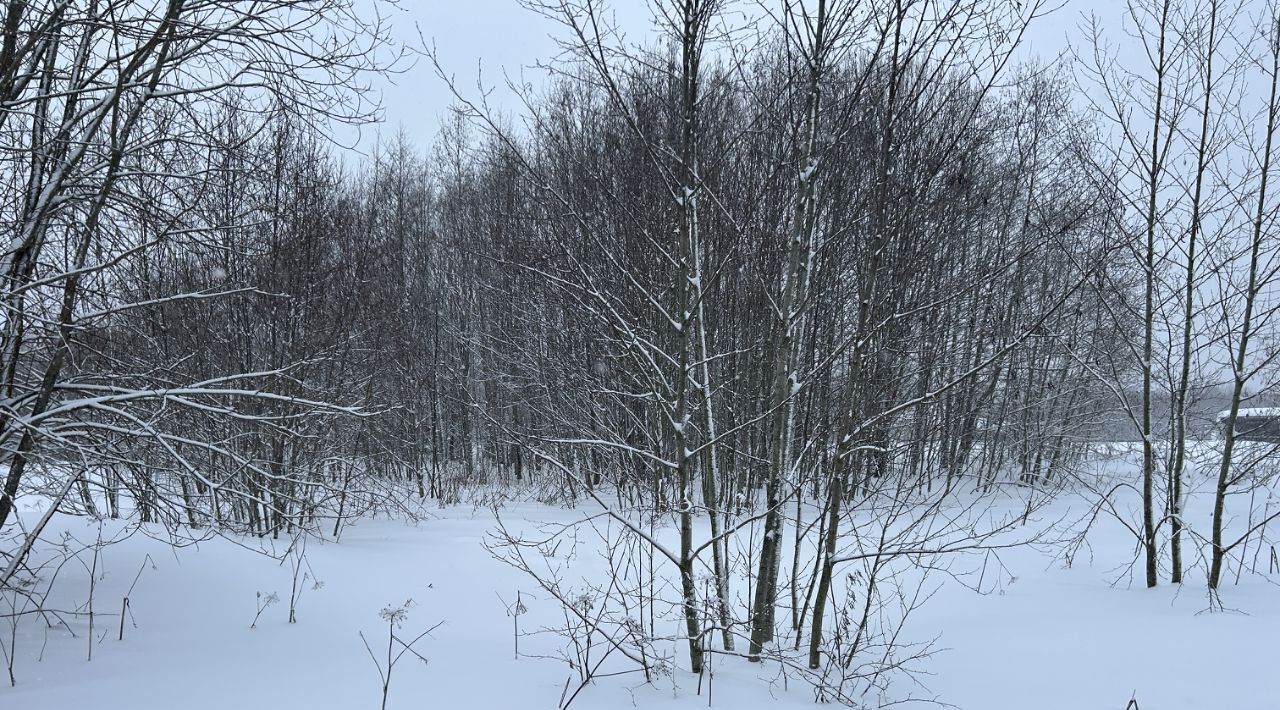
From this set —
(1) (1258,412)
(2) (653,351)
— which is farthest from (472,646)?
(1) (1258,412)

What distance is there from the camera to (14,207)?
13.6 feet

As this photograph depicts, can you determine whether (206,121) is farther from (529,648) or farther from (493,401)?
(493,401)

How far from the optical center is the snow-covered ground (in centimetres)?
390

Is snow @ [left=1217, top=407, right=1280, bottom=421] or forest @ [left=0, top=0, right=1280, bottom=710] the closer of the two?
forest @ [left=0, top=0, right=1280, bottom=710]

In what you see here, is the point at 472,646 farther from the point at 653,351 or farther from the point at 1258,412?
the point at 1258,412

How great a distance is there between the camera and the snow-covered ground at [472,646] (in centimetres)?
390

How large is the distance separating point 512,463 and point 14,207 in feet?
50.0

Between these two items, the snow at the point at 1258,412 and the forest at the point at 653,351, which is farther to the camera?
the snow at the point at 1258,412

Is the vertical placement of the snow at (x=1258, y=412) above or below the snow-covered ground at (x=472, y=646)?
above

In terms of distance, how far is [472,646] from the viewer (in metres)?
4.93

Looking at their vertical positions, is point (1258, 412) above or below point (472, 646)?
above

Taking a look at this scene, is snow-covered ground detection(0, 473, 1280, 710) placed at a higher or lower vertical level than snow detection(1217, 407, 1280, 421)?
lower

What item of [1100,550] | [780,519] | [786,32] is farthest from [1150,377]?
[786,32]

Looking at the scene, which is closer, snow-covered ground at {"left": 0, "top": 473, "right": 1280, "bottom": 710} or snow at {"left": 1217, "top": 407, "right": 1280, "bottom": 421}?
snow-covered ground at {"left": 0, "top": 473, "right": 1280, "bottom": 710}
